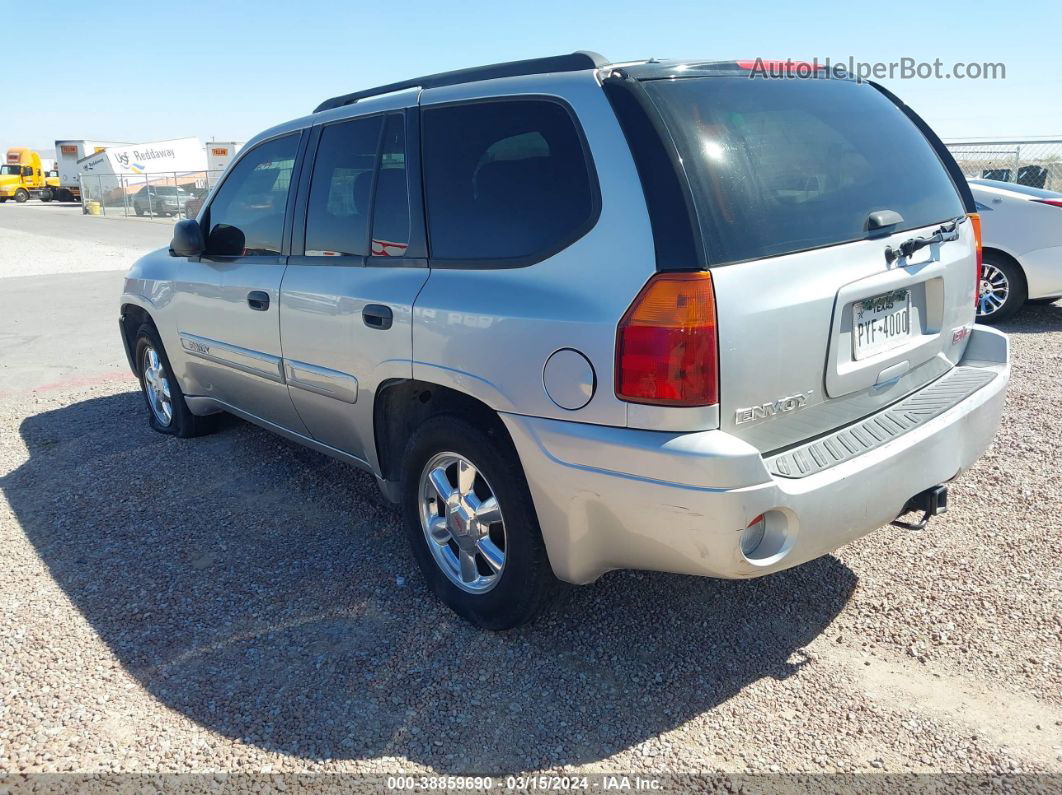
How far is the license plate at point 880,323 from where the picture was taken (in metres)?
2.69

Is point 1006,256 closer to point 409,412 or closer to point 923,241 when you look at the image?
point 923,241

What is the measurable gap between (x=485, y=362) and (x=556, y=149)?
2.43 ft

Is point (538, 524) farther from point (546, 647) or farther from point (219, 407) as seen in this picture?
point (219, 407)

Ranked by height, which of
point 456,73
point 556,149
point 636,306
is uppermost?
point 456,73

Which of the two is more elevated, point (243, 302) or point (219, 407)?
point (243, 302)

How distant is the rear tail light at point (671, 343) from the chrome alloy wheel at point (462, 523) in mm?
781

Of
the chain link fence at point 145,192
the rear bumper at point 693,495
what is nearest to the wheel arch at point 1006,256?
the rear bumper at point 693,495

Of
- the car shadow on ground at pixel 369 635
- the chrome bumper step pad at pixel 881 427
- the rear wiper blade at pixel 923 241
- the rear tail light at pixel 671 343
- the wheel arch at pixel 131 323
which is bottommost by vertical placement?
the car shadow on ground at pixel 369 635

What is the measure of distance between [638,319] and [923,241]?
4.03 ft

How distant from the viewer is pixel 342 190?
3.63 m

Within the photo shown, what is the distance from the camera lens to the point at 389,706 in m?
2.72

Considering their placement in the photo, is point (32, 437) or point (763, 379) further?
point (32, 437)

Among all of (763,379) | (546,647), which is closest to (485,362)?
(763,379)

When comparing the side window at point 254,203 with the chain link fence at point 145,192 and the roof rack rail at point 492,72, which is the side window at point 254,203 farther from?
the chain link fence at point 145,192
